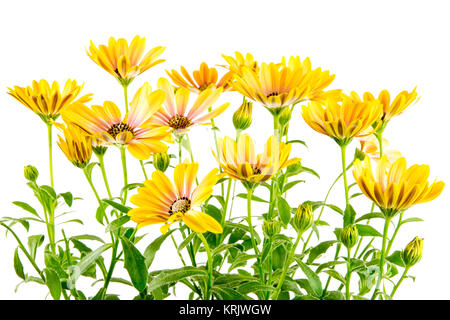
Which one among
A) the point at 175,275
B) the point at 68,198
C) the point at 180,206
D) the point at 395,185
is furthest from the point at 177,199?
the point at 395,185

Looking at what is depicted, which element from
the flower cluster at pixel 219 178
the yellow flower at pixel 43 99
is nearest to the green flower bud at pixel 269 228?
the flower cluster at pixel 219 178

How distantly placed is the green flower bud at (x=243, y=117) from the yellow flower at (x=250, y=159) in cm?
5

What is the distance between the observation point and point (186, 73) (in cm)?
134

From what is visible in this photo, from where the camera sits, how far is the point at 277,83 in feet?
3.80

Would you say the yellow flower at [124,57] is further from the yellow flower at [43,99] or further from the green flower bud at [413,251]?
the green flower bud at [413,251]

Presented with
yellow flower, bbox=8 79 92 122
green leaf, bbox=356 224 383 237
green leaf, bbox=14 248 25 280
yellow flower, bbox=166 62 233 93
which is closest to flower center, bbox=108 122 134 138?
yellow flower, bbox=8 79 92 122

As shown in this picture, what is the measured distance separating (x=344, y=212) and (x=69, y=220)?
19.6 inches

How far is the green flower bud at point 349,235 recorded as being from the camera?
1091 mm

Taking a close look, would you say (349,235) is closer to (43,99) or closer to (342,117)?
(342,117)

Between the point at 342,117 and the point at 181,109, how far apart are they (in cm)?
28
